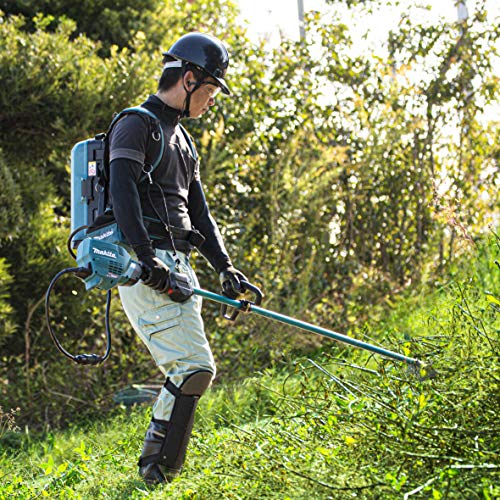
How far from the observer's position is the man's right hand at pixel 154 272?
13.6ft

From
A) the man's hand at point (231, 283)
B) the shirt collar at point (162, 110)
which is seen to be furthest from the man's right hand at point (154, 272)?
the shirt collar at point (162, 110)

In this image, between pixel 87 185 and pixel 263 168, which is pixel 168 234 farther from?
pixel 263 168

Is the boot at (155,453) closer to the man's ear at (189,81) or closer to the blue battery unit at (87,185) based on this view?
the blue battery unit at (87,185)

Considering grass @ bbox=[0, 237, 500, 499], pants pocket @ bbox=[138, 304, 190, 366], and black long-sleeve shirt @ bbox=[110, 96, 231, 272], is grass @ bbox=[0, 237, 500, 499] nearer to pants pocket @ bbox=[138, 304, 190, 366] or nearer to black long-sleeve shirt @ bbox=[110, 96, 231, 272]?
pants pocket @ bbox=[138, 304, 190, 366]

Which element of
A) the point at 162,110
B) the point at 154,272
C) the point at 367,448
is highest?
the point at 162,110

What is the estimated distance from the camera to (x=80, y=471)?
475 centimetres

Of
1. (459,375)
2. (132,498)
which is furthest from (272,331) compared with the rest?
(459,375)

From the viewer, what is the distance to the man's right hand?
4141 mm

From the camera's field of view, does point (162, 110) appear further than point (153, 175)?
Yes

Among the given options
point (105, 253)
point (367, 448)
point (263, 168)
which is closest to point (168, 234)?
point (105, 253)

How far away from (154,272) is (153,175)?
543 mm

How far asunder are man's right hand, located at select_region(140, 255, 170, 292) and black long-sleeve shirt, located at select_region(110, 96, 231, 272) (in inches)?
1.7

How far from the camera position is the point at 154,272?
4137 millimetres

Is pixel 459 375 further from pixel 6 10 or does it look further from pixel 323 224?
pixel 6 10
